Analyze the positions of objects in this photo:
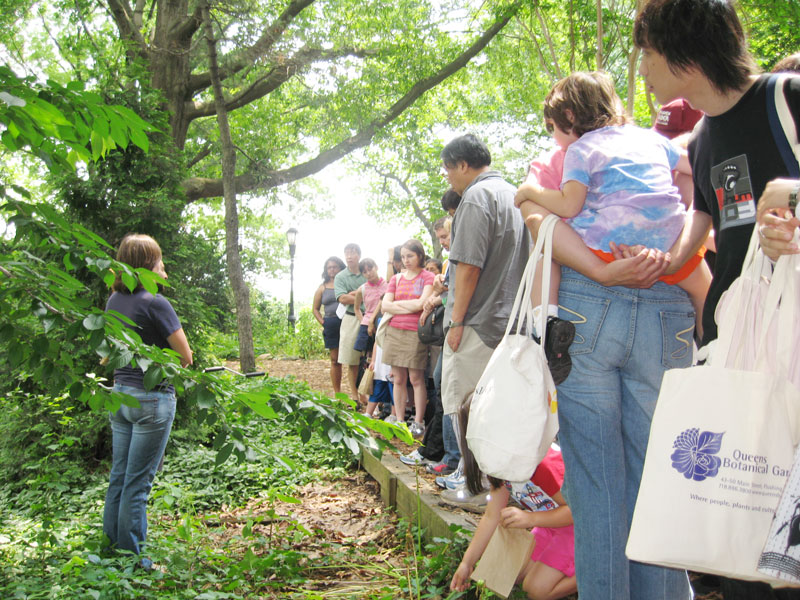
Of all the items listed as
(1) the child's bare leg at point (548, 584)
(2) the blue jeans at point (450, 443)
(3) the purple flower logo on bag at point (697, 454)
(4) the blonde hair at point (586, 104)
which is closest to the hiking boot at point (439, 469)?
(2) the blue jeans at point (450, 443)

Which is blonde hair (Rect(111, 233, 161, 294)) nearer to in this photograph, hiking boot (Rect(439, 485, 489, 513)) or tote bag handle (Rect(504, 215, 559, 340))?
hiking boot (Rect(439, 485, 489, 513))

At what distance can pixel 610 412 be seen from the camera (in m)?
1.98

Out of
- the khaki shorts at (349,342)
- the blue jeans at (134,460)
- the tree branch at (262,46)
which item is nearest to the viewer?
the blue jeans at (134,460)

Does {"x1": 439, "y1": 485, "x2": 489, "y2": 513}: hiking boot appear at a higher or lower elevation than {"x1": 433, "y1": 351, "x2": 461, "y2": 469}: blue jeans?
lower

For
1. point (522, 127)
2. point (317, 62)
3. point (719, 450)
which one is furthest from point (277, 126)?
point (719, 450)

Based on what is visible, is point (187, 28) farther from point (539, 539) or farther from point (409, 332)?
point (539, 539)

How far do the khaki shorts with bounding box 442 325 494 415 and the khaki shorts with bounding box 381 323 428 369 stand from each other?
2.01 meters

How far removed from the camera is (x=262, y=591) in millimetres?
3719

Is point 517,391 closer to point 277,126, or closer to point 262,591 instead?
point 262,591

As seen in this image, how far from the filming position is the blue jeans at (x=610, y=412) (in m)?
1.98

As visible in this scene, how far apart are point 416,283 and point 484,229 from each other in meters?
2.57

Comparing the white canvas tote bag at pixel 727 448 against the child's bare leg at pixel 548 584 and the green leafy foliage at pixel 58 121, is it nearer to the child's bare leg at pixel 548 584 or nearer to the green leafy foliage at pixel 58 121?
the child's bare leg at pixel 548 584

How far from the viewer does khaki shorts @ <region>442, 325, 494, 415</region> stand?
4.00 metres

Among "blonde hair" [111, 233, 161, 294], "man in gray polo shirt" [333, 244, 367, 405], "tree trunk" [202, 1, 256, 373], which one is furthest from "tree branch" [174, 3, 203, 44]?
"blonde hair" [111, 233, 161, 294]
